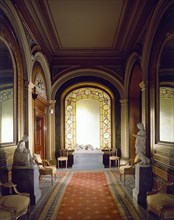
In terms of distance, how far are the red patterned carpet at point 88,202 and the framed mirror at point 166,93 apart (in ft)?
6.13

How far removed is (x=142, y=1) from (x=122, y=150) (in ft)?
20.9

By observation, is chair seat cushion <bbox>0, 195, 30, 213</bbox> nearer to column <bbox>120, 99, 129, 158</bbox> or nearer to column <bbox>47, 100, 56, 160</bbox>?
column <bbox>47, 100, 56, 160</bbox>

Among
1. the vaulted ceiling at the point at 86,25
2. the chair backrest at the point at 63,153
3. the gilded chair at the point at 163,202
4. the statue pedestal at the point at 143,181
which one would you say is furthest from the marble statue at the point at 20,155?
the chair backrest at the point at 63,153

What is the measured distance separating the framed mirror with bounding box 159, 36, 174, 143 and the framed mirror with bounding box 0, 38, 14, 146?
3.39m

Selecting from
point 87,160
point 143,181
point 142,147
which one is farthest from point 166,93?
point 87,160

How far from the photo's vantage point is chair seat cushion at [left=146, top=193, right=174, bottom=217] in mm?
3490

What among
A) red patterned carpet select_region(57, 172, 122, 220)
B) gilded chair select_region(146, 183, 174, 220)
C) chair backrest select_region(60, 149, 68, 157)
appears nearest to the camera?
gilded chair select_region(146, 183, 174, 220)

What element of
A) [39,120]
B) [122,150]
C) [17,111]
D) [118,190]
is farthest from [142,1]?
[122,150]

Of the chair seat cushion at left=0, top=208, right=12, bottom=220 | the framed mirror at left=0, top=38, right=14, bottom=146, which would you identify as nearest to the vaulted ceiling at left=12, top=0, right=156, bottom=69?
the framed mirror at left=0, top=38, right=14, bottom=146

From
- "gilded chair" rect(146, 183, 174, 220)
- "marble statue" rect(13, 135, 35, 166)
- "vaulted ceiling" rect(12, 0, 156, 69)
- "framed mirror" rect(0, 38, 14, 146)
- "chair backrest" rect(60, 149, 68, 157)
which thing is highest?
"vaulted ceiling" rect(12, 0, 156, 69)

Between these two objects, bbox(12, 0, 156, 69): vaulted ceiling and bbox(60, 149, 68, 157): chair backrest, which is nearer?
bbox(12, 0, 156, 69): vaulted ceiling

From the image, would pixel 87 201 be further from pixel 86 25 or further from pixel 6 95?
pixel 86 25

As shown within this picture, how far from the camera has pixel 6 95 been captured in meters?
5.05

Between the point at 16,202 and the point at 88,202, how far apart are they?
6.41 ft
